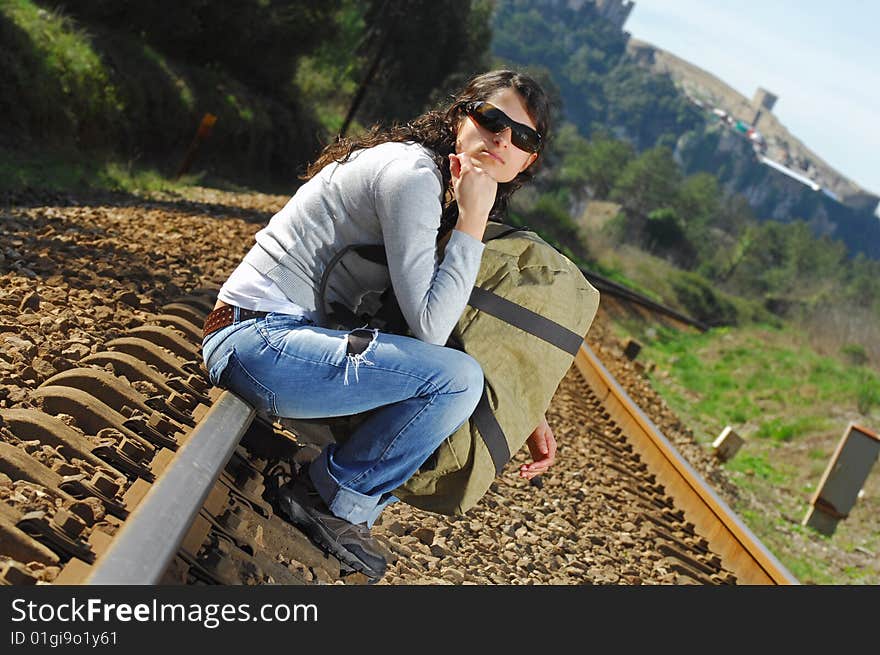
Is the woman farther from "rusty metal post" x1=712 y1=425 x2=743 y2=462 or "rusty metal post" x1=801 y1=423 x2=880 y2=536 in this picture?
"rusty metal post" x1=712 y1=425 x2=743 y2=462

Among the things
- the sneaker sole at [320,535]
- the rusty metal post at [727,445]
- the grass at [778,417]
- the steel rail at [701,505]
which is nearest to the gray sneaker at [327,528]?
the sneaker sole at [320,535]

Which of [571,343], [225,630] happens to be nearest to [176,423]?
[225,630]

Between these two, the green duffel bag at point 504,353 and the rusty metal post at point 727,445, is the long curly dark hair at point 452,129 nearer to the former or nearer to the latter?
the green duffel bag at point 504,353

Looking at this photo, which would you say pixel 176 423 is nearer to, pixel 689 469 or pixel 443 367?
pixel 443 367

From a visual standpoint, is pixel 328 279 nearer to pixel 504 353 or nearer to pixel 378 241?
pixel 378 241

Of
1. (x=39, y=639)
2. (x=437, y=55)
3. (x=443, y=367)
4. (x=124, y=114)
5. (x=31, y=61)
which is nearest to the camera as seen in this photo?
(x=39, y=639)

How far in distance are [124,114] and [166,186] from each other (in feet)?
7.80

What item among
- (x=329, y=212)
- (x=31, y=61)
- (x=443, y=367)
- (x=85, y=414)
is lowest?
(x=31, y=61)

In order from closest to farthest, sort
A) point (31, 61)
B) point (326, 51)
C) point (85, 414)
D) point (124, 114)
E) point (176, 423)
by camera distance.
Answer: point (85, 414) → point (176, 423) → point (31, 61) → point (124, 114) → point (326, 51)

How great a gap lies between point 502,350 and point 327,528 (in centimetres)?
80

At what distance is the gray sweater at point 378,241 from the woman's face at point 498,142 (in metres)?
0.14

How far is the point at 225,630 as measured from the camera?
2.12 meters

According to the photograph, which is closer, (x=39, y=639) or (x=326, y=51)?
(x=39, y=639)

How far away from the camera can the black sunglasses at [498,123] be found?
2732mm
